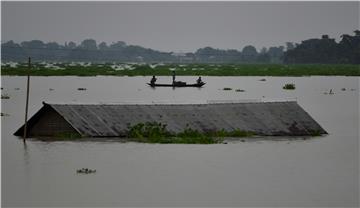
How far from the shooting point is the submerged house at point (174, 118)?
24.5 meters

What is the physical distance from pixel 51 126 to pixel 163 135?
9.36ft

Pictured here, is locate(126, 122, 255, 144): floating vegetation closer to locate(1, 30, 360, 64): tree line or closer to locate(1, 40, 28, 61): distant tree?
locate(1, 30, 360, 64): tree line

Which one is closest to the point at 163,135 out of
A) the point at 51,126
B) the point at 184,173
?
the point at 51,126

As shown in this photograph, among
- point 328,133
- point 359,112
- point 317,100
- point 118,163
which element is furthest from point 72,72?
point 118,163

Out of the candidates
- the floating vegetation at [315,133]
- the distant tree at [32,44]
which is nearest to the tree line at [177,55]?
the distant tree at [32,44]

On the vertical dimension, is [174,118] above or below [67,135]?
above

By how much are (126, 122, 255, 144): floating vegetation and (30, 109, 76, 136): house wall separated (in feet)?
5.32

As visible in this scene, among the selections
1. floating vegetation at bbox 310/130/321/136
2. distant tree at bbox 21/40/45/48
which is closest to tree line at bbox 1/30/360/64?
distant tree at bbox 21/40/45/48

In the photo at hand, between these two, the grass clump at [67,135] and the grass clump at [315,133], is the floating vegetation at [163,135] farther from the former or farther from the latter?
the grass clump at [315,133]

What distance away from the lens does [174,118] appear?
25.4 meters

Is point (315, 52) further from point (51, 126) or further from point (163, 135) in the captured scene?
point (51, 126)

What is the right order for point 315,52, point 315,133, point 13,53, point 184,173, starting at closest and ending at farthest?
point 184,173 → point 315,133 → point 315,52 → point 13,53

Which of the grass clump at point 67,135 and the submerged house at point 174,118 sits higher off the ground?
the submerged house at point 174,118

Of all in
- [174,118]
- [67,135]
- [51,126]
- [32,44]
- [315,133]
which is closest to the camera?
[67,135]
